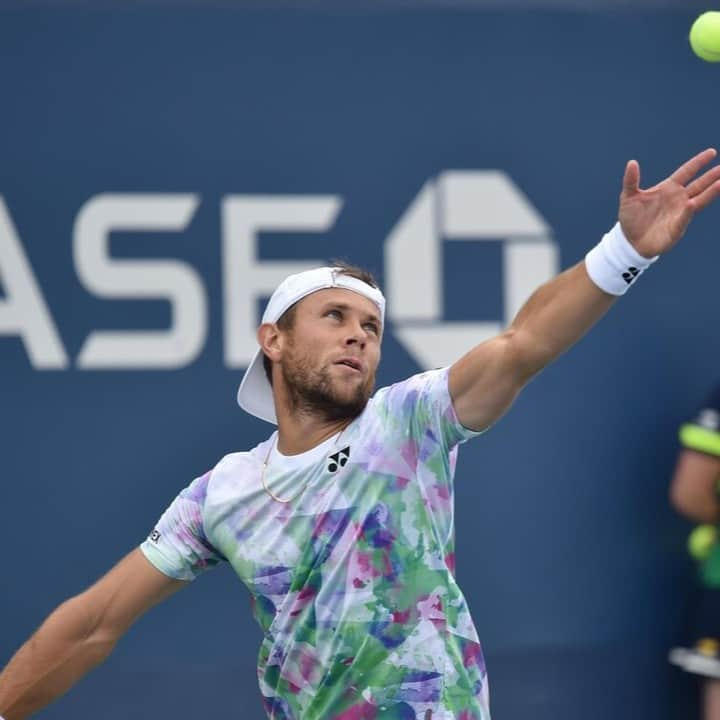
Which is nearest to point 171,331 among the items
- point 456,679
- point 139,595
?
point 139,595

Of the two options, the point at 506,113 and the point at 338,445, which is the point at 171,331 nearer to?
the point at 506,113

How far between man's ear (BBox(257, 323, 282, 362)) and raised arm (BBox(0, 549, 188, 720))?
52 centimetres

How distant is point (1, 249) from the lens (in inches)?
203

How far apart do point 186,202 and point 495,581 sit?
4.83 ft

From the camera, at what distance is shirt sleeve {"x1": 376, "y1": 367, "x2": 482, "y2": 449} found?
3.31 m

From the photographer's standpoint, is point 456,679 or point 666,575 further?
point 666,575

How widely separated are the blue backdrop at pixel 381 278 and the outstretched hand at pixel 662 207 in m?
2.12

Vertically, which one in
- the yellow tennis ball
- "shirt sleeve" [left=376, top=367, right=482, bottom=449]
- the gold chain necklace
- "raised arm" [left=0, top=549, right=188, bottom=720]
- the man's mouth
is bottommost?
"raised arm" [left=0, top=549, right=188, bottom=720]

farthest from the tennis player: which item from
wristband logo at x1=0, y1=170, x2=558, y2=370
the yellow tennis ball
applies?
wristband logo at x1=0, y1=170, x2=558, y2=370

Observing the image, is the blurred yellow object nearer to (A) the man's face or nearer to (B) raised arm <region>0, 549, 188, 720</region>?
(A) the man's face

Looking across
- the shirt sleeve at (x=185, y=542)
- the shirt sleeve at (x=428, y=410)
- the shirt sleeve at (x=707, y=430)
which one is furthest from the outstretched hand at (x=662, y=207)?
the shirt sleeve at (x=707, y=430)

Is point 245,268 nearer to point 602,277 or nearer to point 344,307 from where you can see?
point 344,307

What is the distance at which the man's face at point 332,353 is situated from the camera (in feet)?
11.5

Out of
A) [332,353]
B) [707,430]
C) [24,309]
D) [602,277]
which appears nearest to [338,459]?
[332,353]
